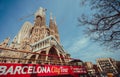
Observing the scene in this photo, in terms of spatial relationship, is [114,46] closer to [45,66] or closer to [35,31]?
[45,66]

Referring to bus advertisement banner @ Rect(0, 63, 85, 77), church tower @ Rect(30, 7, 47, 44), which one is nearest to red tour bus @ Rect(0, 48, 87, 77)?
bus advertisement banner @ Rect(0, 63, 85, 77)

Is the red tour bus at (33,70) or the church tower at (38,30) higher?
the church tower at (38,30)

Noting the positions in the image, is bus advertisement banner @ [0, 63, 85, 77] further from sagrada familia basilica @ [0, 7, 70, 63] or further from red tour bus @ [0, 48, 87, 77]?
sagrada familia basilica @ [0, 7, 70, 63]

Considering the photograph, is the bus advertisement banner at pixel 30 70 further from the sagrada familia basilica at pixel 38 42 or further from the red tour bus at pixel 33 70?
the sagrada familia basilica at pixel 38 42

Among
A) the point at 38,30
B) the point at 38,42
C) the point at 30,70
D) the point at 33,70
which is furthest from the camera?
the point at 38,30

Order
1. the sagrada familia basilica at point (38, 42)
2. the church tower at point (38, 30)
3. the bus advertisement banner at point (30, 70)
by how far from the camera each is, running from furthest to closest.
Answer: the church tower at point (38, 30), the sagrada familia basilica at point (38, 42), the bus advertisement banner at point (30, 70)

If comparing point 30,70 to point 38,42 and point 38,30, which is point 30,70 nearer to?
point 38,42

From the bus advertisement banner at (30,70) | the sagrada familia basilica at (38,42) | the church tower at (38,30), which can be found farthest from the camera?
the church tower at (38,30)

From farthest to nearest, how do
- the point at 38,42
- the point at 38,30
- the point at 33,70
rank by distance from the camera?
the point at 38,30, the point at 38,42, the point at 33,70

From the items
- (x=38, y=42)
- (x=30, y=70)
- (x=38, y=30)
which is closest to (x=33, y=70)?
(x=30, y=70)

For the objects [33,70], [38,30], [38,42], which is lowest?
[33,70]

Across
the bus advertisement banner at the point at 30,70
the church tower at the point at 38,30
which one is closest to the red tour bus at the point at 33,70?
the bus advertisement banner at the point at 30,70

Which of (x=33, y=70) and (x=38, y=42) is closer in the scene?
(x=33, y=70)

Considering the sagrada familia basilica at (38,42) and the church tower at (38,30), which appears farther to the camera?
the church tower at (38,30)
